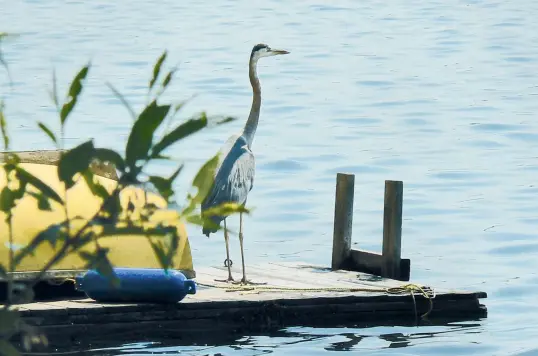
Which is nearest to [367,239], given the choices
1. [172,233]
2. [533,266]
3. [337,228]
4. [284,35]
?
[533,266]

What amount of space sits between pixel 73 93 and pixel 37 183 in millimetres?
152

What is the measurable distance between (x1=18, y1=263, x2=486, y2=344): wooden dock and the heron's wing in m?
0.77

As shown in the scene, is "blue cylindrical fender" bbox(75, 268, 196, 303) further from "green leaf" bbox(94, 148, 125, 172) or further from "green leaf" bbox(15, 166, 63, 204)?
"green leaf" bbox(94, 148, 125, 172)

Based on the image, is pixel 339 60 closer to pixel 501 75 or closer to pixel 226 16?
pixel 501 75

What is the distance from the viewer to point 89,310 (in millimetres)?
9688

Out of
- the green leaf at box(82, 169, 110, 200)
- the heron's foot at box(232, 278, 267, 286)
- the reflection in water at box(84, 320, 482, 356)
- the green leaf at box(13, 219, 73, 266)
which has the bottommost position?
the reflection in water at box(84, 320, 482, 356)

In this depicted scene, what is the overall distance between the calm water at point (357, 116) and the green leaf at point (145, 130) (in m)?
0.64

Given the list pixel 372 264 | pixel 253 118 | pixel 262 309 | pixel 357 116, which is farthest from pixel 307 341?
pixel 357 116

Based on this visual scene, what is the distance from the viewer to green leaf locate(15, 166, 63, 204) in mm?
1951

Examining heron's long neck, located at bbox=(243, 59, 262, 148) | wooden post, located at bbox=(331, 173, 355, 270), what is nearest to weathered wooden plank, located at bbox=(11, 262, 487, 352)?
wooden post, located at bbox=(331, 173, 355, 270)

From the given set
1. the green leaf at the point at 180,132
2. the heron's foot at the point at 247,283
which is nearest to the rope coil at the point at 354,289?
the heron's foot at the point at 247,283

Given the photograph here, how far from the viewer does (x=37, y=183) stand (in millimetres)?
2004

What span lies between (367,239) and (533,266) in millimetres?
→ 3205

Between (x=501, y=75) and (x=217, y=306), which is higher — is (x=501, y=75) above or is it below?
above
